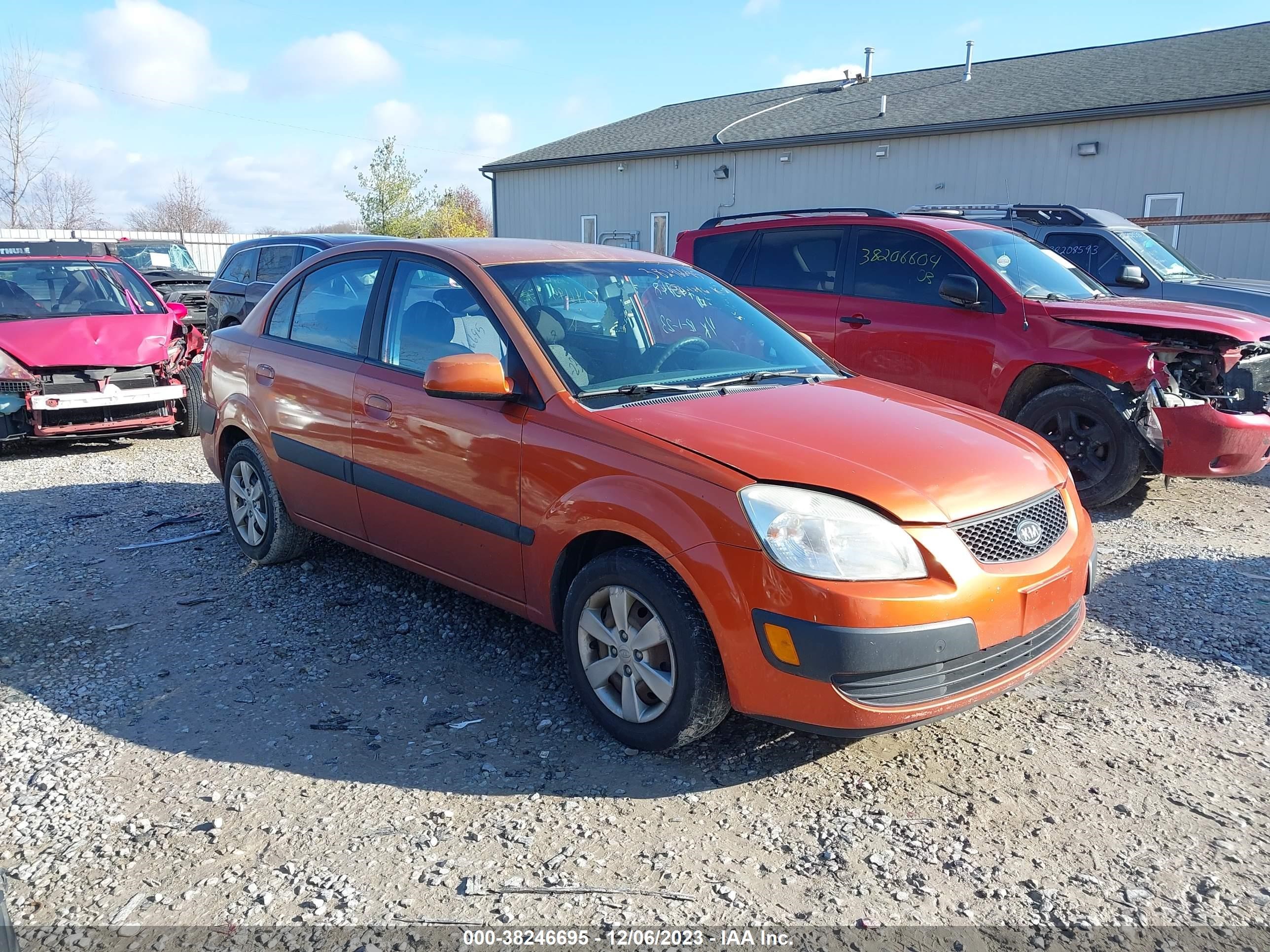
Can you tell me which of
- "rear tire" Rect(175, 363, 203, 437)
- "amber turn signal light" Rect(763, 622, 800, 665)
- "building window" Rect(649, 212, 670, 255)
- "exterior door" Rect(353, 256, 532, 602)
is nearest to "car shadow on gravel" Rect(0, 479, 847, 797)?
"exterior door" Rect(353, 256, 532, 602)

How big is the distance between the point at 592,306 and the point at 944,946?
2.61m

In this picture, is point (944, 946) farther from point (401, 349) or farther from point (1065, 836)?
point (401, 349)

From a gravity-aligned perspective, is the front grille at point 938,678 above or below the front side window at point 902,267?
below

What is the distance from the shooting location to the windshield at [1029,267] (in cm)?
657

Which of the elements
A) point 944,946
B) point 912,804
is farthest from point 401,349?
point 944,946

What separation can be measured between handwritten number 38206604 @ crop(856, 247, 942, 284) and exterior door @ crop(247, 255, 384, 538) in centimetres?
402

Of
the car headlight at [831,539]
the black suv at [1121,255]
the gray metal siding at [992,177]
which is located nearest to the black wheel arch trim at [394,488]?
the car headlight at [831,539]

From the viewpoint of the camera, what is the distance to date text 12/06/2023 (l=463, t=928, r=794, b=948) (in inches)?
93.8

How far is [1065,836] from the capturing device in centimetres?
280

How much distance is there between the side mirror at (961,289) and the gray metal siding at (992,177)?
1143 cm

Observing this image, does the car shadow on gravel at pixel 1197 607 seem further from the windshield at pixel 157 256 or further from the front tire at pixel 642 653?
the windshield at pixel 157 256

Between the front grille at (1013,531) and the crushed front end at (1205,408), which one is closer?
the front grille at (1013,531)

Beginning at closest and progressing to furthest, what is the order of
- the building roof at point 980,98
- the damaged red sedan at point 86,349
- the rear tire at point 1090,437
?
the rear tire at point 1090,437, the damaged red sedan at point 86,349, the building roof at point 980,98

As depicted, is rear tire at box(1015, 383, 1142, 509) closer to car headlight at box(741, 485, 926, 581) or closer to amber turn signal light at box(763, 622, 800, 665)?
car headlight at box(741, 485, 926, 581)
